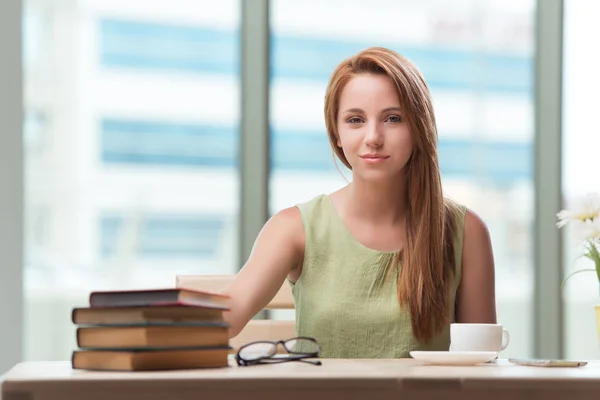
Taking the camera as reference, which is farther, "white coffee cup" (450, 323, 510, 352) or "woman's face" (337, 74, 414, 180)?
"woman's face" (337, 74, 414, 180)

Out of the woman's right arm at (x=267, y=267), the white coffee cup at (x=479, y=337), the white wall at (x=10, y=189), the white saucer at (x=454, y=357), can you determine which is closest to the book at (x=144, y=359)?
the white saucer at (x=454, y=357)

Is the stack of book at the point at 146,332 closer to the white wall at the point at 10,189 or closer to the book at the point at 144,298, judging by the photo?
the book at the point at 144,298

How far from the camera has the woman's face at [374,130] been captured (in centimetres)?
171

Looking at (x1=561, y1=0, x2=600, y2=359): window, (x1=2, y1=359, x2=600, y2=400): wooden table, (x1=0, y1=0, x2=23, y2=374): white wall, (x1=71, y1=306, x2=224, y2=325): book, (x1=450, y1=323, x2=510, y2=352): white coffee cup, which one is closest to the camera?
(x1=2, y1=359, x2=600, y2=400): wooden table

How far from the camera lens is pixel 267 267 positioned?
1.84 meters

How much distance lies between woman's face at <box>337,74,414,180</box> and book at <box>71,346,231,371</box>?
677mm

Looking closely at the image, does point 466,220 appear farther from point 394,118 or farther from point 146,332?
point 146,332

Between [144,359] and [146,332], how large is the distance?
3 centimetres

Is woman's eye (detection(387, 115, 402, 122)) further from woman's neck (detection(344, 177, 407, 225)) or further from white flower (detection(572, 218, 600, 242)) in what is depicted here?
white flower (detection(572, 218, 600, 242))

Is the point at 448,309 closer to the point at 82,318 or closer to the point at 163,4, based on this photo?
the point at 82,318

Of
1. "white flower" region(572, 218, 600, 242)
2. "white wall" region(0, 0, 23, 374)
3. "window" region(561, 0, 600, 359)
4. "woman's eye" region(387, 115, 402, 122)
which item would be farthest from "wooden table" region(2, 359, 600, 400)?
"window" region(561, 0, 600, 359)

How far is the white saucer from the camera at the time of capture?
4.08ft

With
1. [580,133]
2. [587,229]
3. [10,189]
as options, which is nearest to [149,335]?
[587,229]

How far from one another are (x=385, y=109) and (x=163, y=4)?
1.73 metres
